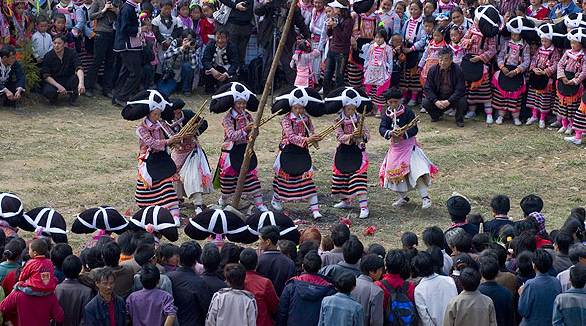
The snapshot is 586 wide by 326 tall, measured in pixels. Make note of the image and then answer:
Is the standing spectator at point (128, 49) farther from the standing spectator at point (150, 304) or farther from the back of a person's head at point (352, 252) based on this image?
the standing spectator at point (150, 304)

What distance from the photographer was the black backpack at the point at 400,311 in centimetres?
713

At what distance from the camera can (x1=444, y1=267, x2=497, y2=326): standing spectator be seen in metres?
7.00

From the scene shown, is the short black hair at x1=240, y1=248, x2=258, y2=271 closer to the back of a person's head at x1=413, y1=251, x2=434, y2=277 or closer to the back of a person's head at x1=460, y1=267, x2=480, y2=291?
the back of a person's head at x1=413, y1=251, x2=434, y2=277

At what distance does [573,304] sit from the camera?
7023 mm

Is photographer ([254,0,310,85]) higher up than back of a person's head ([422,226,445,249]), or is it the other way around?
photographer ([254,0,310,85])

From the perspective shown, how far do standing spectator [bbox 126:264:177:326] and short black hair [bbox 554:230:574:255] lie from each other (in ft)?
10.4

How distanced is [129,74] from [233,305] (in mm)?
9085

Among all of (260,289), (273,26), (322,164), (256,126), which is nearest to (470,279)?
(260,289)

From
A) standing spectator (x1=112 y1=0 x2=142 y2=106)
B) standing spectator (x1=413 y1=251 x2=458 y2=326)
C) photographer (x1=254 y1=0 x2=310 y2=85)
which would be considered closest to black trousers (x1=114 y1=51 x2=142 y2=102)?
standing spectator (x1=112 y1=0 x2=142 y2=106)

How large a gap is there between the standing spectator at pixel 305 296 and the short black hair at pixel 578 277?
1704 mm

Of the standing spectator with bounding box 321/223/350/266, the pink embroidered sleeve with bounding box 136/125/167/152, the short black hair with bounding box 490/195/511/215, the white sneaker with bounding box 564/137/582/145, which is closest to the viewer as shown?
the standing spectator with bounding box 321/223/350/266

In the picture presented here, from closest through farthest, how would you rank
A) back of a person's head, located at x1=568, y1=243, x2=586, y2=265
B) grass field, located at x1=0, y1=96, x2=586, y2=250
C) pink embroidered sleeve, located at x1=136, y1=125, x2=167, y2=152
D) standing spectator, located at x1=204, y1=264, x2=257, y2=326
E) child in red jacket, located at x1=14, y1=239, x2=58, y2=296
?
child in red jacket, located at x1=14, y1=239, x2=58, y2=296 → standing spectator, located at x1=204, y1=264, x2=257, y2=326 → back of a person's head, located at x1=568, y1=243, x2=586, y2=265 → pink embroidered sleeve, located at x1=136, y1=125, x2=167, y2=152 → grass field, located at x1=0, y1=96, x2=586, y2=250

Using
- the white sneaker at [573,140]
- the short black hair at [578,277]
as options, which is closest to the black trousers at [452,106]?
the white sneaker at [573,140]

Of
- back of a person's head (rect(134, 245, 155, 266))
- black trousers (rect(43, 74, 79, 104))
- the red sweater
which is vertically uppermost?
back of a person's head (rect(134, 245, 155, 266))
